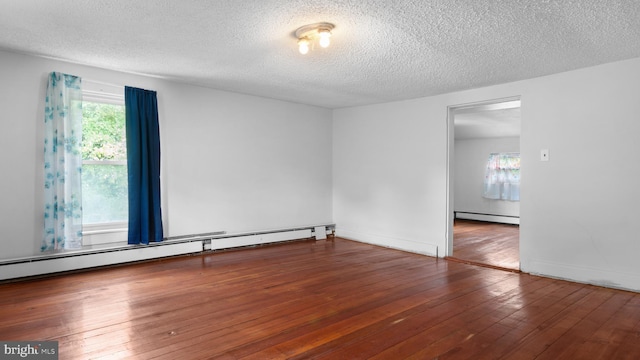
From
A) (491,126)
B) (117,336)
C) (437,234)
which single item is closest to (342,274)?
(437,234)

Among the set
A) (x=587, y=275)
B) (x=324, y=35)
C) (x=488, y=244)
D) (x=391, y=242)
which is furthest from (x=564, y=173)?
(x=324, y=35)

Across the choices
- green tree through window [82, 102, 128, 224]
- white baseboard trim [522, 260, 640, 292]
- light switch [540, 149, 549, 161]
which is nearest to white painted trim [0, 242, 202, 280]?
green tree through window [82, 102, 128, 224]

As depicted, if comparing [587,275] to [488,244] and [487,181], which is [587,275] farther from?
[487,181]

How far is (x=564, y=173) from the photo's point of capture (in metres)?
4.16

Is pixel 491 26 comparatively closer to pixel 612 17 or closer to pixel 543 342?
pixel 612 17

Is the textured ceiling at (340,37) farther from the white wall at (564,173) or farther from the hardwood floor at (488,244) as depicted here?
the hardwood floor at (488,244)

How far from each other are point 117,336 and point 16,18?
2638mm

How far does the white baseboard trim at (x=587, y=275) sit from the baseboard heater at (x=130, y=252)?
364 cm

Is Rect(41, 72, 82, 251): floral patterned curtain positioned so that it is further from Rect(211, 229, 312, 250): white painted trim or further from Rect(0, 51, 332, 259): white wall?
Rect(211, 229, 312, 250): white painted trim

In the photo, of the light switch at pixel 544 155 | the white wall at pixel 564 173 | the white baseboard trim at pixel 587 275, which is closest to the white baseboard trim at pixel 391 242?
the white wall at pixel 564 173

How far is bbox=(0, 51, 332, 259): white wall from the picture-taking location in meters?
3.89

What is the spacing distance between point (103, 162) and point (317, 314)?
3343 mm

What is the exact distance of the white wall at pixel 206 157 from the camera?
12.8 feet

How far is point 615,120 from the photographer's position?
381cm
